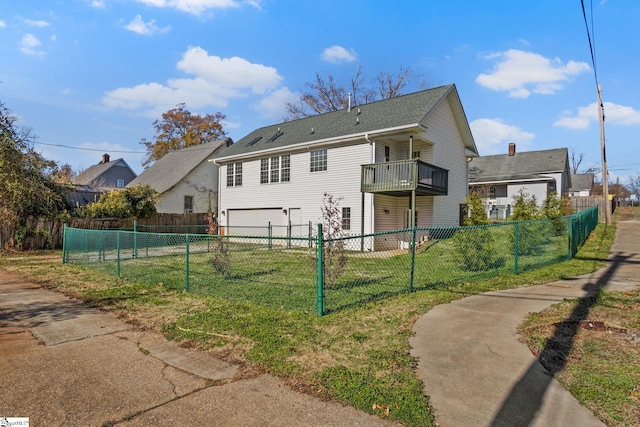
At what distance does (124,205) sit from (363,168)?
13.6 m

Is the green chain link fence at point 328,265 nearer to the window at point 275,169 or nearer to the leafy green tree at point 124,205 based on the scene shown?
the window at point 275,169

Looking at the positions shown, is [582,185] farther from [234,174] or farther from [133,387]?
[133,387]

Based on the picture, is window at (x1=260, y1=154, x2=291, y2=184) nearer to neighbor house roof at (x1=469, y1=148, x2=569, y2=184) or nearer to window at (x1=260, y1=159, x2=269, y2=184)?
window at (x1=260, y1=159, x2=269, y2=184)

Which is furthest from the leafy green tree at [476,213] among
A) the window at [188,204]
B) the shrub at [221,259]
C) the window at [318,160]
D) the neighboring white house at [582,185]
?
the neighboring white house at [582,185]

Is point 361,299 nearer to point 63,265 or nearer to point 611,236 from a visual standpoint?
point 63,265

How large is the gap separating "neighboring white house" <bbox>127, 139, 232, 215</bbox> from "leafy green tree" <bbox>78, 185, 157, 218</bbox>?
405 cm

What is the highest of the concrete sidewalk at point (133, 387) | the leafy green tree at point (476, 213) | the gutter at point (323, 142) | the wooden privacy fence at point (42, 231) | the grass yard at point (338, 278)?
the gutter at point (323, 142)

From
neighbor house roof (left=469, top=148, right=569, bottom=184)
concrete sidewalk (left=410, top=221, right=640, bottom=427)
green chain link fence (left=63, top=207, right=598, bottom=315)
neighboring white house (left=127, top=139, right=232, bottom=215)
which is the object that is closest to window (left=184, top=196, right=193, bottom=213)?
neighboring white house (left=127, top=139, right=232, bottom=215)

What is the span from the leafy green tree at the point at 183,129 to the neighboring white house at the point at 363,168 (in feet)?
65.7

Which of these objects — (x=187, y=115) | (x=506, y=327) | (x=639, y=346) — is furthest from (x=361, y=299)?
(x=187, y=115)

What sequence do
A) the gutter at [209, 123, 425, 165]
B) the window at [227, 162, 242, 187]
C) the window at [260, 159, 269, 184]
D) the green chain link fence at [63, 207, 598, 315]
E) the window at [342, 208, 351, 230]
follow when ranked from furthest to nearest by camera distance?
the window at [227, 162, 242, 187] < the window at [260, 159, 269, 184] < the window at [342, 208, 351, 230] < the gutter at [209, 123, 425, 165] < the green chain link fence at [63, 207, 598, 315]

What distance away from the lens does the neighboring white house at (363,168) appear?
49.8 ft

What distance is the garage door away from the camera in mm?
19186

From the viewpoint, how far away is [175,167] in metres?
28.7
